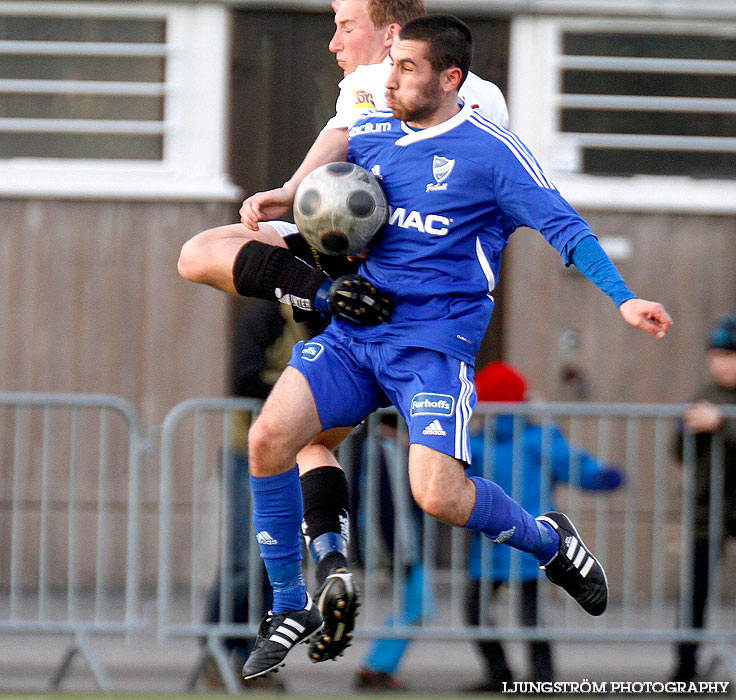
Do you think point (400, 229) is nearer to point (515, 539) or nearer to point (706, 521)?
point (515, 539)

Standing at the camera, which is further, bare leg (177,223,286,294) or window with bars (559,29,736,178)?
window with bars (559,29,736,178)

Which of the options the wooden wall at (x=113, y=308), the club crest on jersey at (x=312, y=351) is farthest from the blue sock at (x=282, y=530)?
the wooden wall at (x=113, y=308)

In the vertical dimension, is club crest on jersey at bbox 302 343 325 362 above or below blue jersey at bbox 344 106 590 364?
below

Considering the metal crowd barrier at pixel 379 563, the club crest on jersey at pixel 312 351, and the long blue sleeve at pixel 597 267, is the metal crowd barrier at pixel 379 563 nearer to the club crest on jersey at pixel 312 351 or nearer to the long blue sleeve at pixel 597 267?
the club crest on jersey at pixel 312 351

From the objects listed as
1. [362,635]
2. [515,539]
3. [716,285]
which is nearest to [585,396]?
[716,285]

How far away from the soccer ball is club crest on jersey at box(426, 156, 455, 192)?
184 mm

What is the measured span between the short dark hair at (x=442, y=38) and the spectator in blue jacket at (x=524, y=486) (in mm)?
3364

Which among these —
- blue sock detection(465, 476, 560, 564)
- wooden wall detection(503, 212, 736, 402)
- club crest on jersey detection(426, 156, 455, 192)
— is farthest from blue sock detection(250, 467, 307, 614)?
wooden wall detection(503, 212, 736, 402)

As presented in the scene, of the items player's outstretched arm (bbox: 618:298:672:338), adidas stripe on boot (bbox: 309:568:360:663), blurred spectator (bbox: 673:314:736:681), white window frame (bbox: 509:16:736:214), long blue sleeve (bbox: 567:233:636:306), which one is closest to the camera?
player's outstretched arm (bbox: 618:298:672:338)

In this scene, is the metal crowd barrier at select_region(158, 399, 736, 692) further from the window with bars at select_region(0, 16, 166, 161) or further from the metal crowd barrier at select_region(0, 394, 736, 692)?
the window with bars at select_region(0, 16, 166, 161)

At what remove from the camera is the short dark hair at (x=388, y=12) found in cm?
472

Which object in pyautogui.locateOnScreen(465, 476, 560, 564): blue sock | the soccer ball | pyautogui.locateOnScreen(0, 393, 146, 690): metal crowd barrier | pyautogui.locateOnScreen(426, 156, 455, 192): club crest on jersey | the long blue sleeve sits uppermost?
pyautogui.locateOnScreen(426, 156, 455, 192): club crest on jersey

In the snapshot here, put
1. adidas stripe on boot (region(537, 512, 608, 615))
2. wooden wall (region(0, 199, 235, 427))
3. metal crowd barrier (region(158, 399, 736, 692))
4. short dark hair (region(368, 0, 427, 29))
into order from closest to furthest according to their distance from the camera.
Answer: short dark hair (region(368, 0, 427, 29)) < adidas stripe on boot (region(537, 512, 608, 615)) < metal crowd barrier (region(158, 399, 736, 692)) < wooden wall (region(0, 199, 235, 427))

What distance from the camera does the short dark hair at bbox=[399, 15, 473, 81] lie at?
171 inches
